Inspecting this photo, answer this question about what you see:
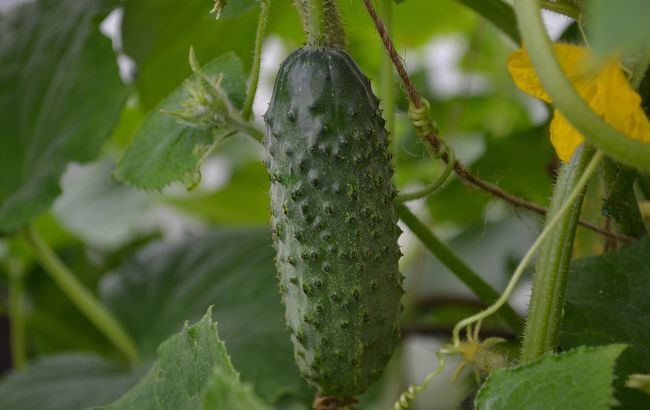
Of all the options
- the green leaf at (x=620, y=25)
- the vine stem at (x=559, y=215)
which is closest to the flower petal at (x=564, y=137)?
the vine stem at (x=559, y=215)

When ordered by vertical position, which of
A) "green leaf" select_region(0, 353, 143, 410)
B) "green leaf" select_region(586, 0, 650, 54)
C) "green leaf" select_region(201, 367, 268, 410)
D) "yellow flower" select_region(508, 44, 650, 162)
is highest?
"green leaf" select_region(586, 0, 650, 54)

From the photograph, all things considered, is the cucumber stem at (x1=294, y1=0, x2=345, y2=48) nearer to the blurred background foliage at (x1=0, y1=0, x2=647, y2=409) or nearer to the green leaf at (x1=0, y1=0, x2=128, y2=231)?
the blurred background foliage at (x1=0, y1=0, x2=647, y2=409)

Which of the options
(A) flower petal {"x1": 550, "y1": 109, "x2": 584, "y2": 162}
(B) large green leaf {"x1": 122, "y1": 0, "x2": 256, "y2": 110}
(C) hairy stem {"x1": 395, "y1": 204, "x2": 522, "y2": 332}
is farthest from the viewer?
(B) large green leaf {"x1": 122, "y1": 0, "x2": 256, "y2": 110}

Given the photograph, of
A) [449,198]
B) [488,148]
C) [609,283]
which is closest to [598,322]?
[609,283]

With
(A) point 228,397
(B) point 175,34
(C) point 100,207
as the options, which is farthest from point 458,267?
(C) point 100,207

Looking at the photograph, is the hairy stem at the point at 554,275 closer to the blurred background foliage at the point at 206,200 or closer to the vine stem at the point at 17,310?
the blurred background foliage at the point at 206,200

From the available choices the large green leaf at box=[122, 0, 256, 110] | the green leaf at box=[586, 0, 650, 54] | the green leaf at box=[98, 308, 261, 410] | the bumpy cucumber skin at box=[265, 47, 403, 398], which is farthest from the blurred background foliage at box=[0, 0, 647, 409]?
the green leaf at box=[586, 0, 650, 54]
